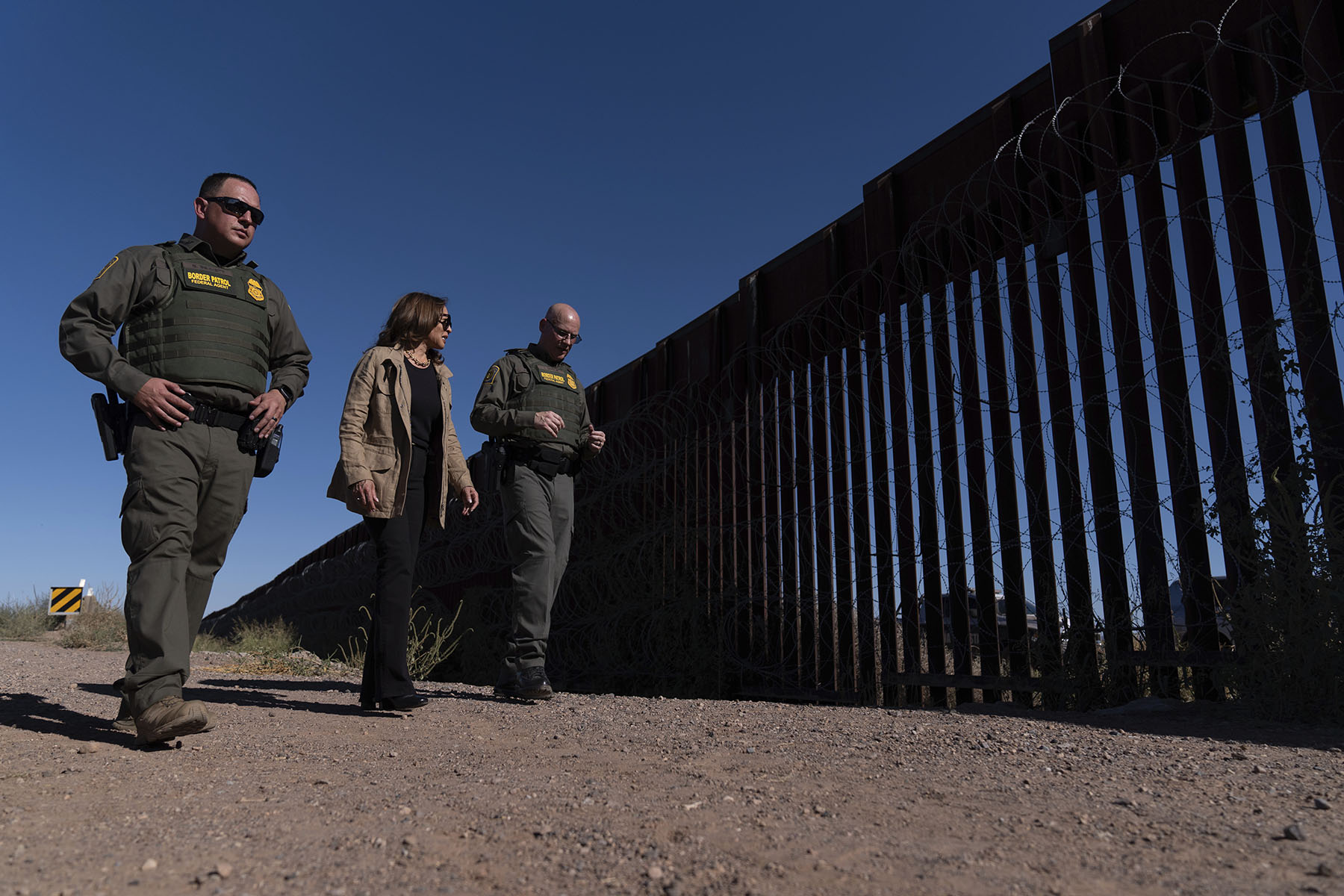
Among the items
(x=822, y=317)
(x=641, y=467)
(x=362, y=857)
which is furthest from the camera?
(x=641, y=467)

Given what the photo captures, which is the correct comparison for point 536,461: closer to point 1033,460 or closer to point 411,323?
point 411,323

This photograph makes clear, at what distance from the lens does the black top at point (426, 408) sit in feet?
12.0

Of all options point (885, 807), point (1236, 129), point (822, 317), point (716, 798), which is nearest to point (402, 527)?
point (716, 798)

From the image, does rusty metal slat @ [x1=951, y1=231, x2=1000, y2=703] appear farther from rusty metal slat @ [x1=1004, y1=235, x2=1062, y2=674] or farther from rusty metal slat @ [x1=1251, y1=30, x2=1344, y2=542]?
rusty metal slat @ [x1=1251, y1=30, x2=1344, y2=542]

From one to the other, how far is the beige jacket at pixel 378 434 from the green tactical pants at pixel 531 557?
1.42 feet

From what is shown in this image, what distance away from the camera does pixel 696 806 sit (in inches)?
70.0

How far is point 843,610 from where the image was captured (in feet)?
14.6

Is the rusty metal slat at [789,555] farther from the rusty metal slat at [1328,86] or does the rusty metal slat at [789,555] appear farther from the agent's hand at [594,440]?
the rusty metal slat at [1328,86]

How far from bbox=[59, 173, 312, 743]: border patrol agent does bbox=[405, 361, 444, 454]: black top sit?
550 mm

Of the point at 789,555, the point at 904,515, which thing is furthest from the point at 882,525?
the point at 789,555

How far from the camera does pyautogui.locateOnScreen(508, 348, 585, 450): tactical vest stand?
4.26m

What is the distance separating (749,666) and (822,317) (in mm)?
2150

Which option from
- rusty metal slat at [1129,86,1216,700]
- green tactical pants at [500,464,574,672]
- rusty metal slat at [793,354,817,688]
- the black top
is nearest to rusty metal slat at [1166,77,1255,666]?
rusty metal slat at [1129,86,1216,700]

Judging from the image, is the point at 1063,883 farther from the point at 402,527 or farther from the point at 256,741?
the point at 402,527
